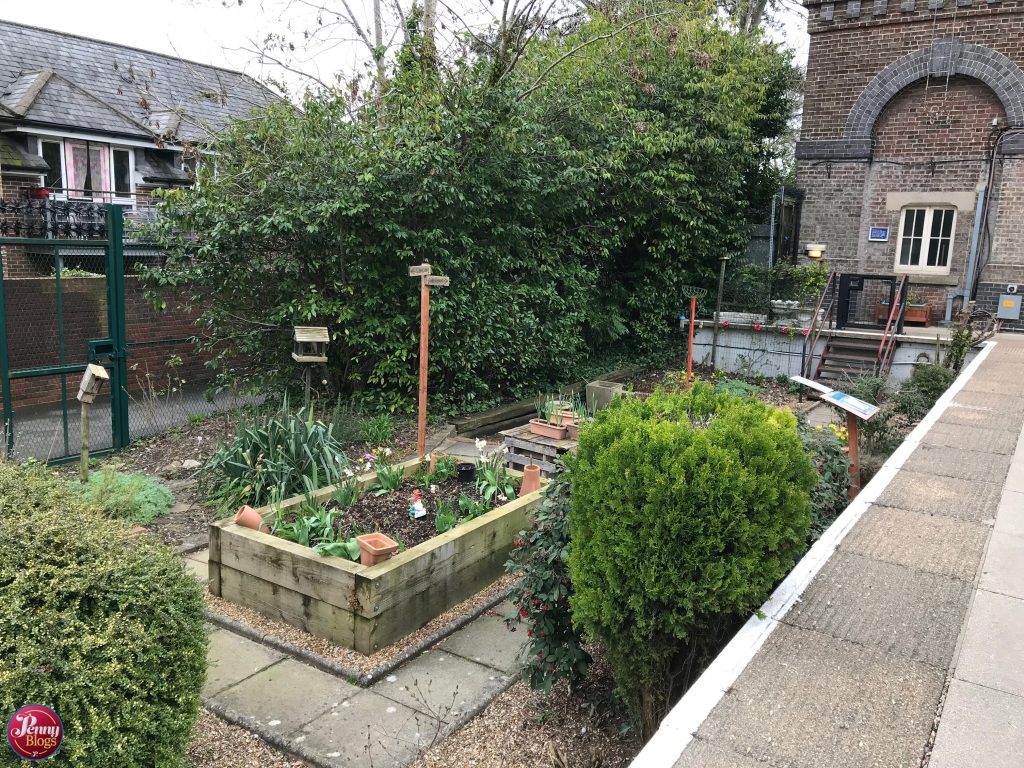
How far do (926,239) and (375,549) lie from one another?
1414 centimetres

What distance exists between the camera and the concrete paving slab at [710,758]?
7.24ft

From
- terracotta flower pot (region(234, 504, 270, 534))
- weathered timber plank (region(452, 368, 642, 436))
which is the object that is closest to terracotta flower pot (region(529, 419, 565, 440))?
weathered timber plank (region(452, 368, 642, 436))

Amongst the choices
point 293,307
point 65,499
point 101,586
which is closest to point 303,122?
point 293,307

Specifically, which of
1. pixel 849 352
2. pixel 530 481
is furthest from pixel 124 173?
pixel 530 481

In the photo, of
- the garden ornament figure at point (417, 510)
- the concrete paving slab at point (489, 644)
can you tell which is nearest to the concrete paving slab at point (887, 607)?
the concrete paving slab at point (489, 644)

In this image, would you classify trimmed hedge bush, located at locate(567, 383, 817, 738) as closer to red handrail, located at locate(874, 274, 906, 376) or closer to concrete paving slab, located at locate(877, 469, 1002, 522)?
concrete paving slab, located at locate(877, 469, 1002, 522)

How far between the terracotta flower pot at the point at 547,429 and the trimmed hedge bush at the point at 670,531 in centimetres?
342

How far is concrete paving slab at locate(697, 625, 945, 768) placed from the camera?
2.27 meters

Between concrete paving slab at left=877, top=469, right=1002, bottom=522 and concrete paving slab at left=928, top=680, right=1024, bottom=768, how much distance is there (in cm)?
197

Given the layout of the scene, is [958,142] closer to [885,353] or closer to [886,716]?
[885,353]

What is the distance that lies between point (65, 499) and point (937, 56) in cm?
1574

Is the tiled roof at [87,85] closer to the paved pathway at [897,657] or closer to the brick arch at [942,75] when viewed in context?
the brick arch at [942,75]

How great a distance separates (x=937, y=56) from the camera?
45.3ft

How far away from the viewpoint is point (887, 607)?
10.5ft
